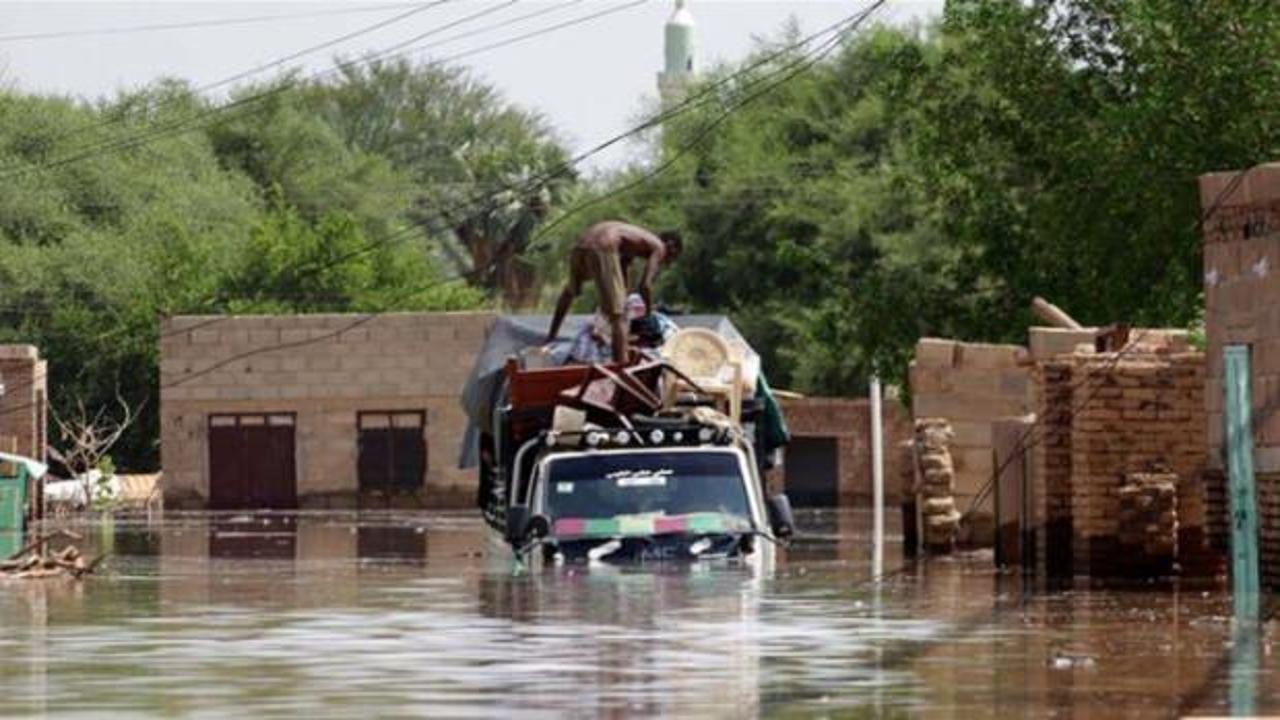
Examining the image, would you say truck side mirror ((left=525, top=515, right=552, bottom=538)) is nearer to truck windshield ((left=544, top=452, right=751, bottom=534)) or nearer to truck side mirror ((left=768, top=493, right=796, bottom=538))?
truck windshield ((left=544, top=452, right=751, bottom=534))

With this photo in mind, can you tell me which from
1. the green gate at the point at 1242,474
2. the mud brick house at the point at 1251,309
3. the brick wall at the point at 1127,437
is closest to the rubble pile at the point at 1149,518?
the brick wall at the point at 1127,437

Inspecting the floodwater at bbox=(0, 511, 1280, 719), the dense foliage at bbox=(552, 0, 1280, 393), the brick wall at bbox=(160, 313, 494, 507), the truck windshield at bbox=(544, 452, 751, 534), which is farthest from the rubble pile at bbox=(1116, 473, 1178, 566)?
the brick wall at bbox=(160, 313, 494, 507)

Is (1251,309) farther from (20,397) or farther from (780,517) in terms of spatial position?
(20,397)

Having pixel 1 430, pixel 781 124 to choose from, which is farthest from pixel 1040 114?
pixel 781 124

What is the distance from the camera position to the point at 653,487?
31.9m

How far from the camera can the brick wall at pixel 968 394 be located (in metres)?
44.8

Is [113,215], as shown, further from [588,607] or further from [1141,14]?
[588,607]

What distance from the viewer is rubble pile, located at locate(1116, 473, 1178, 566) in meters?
32.2

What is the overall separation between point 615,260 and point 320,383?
44.4 m

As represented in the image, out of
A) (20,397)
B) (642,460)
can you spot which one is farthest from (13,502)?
(642,460)

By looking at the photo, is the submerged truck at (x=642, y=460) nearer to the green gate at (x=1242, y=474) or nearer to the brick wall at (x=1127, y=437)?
the brick wall at (x=1127, y=437)

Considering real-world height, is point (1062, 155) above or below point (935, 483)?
above

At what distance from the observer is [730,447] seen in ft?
105

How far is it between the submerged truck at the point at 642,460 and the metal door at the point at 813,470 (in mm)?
42665
